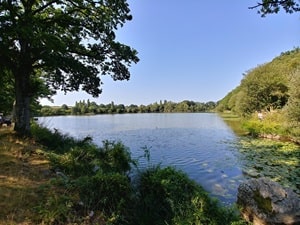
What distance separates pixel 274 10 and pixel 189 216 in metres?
6.94

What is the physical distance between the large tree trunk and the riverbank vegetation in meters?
4.01

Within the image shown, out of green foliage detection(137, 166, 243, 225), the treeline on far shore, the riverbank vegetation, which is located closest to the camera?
the riverbank vegetation

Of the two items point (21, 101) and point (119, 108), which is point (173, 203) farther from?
point (119, 108)

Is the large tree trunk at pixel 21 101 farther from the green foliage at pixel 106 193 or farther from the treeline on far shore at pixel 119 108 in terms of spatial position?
the treeline on far shore at pixel 119 108

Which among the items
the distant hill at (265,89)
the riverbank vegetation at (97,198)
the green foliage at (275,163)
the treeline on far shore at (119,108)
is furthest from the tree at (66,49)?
the treeline on far shore at (119,108)

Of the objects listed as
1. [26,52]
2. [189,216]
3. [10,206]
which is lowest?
[189,216]

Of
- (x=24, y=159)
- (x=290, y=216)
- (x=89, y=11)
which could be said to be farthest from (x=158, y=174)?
(x=89, y=11)

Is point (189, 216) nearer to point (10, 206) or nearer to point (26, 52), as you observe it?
point (10, 206)

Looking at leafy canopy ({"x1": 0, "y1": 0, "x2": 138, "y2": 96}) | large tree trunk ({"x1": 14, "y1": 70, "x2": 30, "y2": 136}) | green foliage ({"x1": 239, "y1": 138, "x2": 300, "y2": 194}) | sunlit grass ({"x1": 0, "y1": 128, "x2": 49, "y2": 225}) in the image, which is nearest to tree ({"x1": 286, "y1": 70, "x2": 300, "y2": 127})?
green foliage ({"x1": 239, "y1": 138, "x2": 300, "y2": 194})

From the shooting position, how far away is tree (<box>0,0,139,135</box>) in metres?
11.0

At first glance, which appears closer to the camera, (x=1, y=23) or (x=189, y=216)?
(x=189, y=216)

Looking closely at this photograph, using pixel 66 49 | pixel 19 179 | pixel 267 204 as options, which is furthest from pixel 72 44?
pixel 267 204

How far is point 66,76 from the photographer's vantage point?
1309 cm

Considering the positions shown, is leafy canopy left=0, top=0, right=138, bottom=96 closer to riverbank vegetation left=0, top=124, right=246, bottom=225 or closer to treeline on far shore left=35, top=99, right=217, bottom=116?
riverbank vegetation left=0, top=124, right=246, bottom=225
